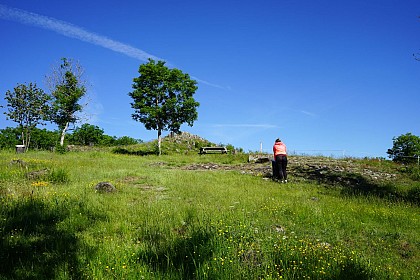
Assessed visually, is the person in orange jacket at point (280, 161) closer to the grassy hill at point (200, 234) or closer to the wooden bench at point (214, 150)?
the grassy hill at point (200, 234)

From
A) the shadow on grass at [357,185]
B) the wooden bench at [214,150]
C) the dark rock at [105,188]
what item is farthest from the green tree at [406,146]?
the dark rock at [105,188]

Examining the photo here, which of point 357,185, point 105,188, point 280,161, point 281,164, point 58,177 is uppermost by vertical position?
point 280,161

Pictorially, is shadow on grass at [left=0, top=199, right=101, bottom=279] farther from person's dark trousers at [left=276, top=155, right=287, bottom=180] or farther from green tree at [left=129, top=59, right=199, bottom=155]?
green tree at [left=129, top=59, right=199, bottom=155]

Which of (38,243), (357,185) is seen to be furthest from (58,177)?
(357,185)

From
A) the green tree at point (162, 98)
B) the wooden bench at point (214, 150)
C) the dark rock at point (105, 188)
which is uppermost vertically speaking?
the green tree at point (162, 98)

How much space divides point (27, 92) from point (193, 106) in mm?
30379

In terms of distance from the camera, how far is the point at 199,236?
18.2ft

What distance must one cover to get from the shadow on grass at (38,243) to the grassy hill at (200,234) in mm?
19

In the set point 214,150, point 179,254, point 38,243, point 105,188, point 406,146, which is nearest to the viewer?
point 179,254

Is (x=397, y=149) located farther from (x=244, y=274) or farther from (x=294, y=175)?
(x=244, y=274)

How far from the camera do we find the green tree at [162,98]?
36.6 m

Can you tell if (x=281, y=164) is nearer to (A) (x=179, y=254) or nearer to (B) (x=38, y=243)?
(A) (x=179, y=254)

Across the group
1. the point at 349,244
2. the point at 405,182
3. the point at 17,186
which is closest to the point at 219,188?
the point at 349,244

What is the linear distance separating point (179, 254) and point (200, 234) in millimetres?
700
